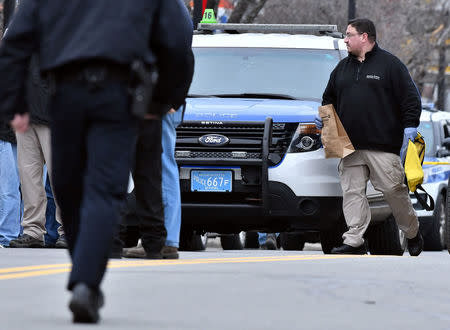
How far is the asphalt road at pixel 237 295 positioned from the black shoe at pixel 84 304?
5 centimetres

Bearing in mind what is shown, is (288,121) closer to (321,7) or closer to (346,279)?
(346,279)

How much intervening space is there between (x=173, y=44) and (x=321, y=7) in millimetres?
27823

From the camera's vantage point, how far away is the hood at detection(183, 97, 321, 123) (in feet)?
37.7

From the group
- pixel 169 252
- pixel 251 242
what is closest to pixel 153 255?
pixel 169 252

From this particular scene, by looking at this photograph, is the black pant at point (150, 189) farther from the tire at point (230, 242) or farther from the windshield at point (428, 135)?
the windshield at point (428, 135)

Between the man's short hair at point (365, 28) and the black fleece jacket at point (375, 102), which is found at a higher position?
the man's short hair at point (365, 28)

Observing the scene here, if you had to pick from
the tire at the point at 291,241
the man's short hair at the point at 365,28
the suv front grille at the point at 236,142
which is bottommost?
the tire at the point at 291,241

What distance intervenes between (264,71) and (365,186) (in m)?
1.61

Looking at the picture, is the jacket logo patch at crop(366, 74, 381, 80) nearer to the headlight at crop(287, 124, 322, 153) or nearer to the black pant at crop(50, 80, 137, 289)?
the headlight at crop(287, 124, 322, 153)

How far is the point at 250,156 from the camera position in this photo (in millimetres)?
11422

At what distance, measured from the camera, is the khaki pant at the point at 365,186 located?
1155 centimetres

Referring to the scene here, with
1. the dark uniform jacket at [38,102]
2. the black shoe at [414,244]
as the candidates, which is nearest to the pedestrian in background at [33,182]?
the dark uniform jacket at [38,102]

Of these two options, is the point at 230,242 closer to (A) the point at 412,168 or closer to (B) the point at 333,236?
(B) the point at 333,236

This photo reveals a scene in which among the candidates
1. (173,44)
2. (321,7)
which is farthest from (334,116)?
(321,7)
